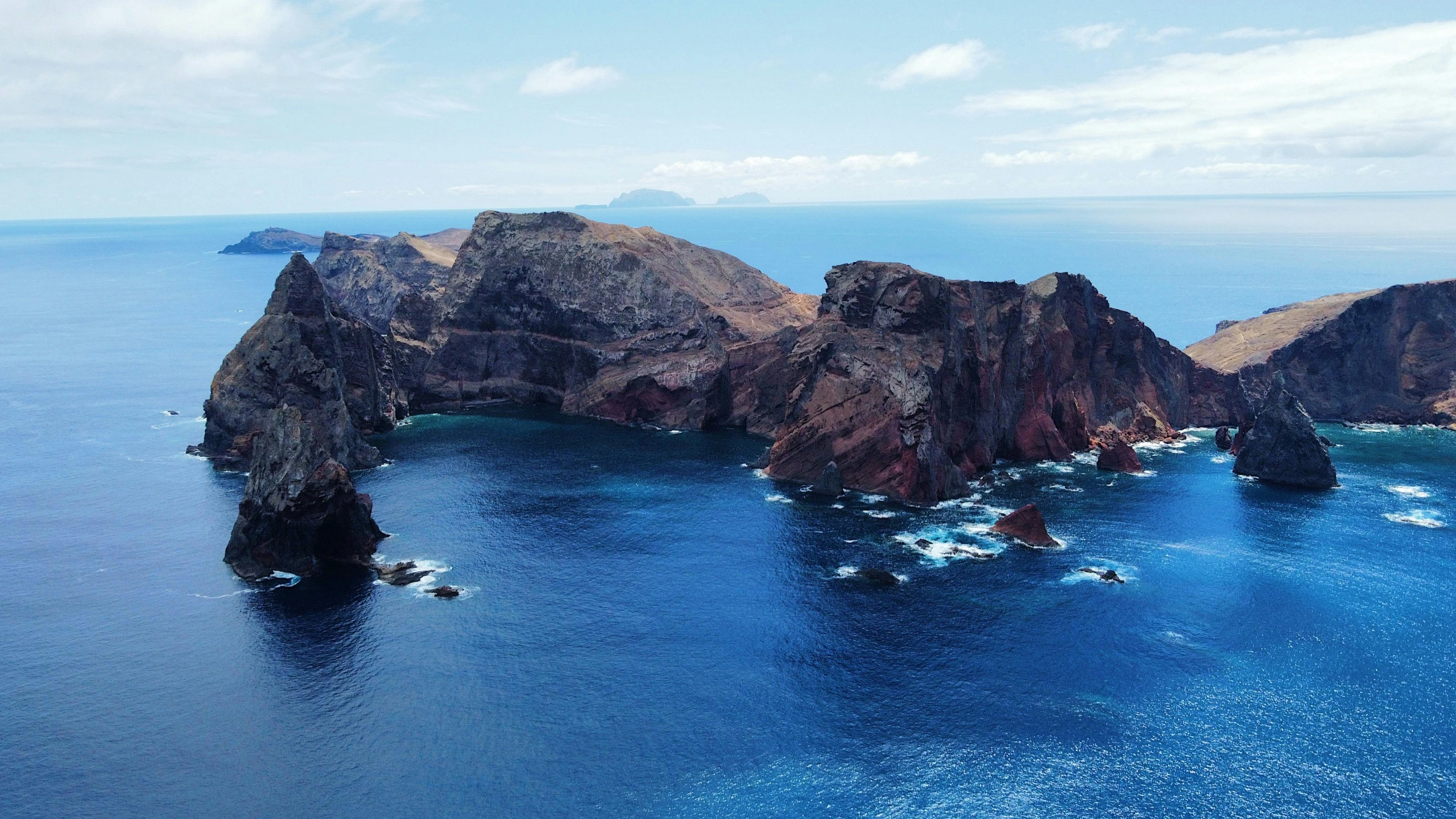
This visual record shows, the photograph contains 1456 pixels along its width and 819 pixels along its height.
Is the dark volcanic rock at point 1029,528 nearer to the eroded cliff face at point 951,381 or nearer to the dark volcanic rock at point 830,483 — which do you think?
the eroded cliff face at point 951,381

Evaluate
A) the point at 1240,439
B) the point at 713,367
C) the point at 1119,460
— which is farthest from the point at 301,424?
the point at 1240,439

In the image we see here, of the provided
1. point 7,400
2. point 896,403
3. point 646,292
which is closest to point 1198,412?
point 896,403

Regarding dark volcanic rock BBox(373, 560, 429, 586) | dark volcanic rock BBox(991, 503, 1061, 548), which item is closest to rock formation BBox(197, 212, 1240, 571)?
dark volcanic rock BBox(373, 560, 429, 586)

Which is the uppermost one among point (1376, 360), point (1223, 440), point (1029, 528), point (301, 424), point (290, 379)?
point (1376, 360)

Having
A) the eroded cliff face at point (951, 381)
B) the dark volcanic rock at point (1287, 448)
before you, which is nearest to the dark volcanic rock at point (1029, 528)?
the eroded cliff face at point (951, 381)

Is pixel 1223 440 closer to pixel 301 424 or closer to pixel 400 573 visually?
pixel 400 573

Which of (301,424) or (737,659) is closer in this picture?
(737,659)

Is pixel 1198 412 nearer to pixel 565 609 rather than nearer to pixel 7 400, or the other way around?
pixel 565 609
